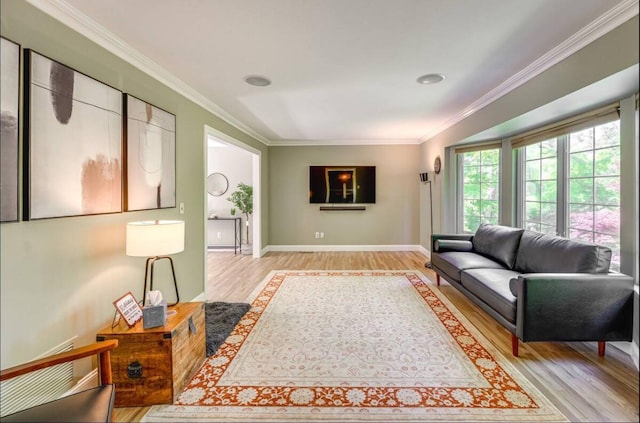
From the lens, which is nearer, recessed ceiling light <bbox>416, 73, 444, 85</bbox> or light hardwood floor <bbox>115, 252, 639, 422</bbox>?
light hardwood floor <bbox>115, 252, 639, 422</bbox>

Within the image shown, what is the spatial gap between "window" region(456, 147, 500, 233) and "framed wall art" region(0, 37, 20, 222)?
5018mm

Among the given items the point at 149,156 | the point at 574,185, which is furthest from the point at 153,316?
the point at 574,185

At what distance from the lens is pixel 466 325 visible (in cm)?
285

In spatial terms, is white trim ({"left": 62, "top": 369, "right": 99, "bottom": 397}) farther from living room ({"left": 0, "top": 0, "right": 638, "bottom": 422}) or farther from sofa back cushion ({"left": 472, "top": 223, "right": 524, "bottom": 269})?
sofa back cushion ({"left": 472, "top": 223, "right": 524, "bottom": 269})

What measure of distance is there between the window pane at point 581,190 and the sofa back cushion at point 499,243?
0.57 metres

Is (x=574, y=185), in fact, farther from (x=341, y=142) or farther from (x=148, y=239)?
(x=341, y=142)

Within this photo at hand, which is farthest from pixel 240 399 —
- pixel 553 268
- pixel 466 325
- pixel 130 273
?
pixel 553 268

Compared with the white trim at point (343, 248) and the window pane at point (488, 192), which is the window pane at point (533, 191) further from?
the white trim at point (343, 248)

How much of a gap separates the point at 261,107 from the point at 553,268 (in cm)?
361

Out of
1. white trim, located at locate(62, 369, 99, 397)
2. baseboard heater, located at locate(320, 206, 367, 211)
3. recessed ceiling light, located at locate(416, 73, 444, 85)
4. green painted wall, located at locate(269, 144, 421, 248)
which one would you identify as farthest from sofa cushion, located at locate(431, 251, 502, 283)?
white trim, located at locate(62, 369, 99, 397)

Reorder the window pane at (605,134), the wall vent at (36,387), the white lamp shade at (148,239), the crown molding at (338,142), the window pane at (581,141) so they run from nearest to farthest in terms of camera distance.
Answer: the wall vent at (36,387) → the white lamp shade at (148,239) → the window pane at (605,134) → the window pane at (581,141) → the crown molding at (338,142)

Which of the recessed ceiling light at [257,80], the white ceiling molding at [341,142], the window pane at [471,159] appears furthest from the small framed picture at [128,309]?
the white ceiling molding at [341,142]

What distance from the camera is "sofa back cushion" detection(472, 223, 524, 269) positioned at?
329cm

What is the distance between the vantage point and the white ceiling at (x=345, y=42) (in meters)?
1.85
